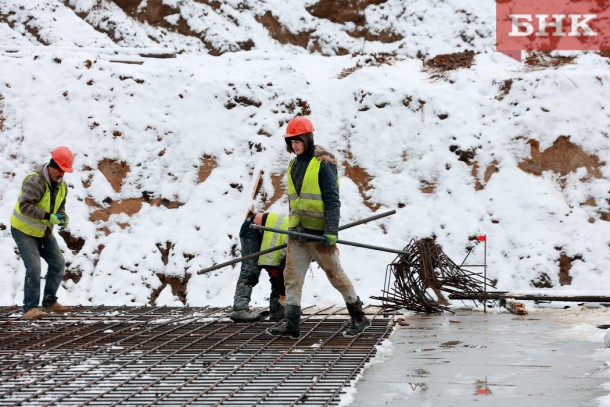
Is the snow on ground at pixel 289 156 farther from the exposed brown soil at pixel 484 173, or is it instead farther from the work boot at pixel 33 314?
the work boot at pixel 33 314

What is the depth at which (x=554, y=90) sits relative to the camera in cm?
1213

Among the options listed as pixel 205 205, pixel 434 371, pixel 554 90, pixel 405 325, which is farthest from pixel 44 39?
pixel 434 371

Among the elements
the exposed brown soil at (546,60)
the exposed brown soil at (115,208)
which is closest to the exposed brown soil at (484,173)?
the exposed brown soil at (546,60)

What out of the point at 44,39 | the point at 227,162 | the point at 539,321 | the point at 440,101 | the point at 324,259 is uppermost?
the point at 44,39

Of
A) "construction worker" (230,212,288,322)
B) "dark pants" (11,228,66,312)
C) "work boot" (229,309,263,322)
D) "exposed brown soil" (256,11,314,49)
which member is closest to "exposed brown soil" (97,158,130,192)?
"dark pants" (11,228,66,312)

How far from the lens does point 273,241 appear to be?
21.9ft

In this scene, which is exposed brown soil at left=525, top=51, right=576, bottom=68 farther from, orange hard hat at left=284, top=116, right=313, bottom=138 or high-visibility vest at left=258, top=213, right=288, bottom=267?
orange hard hat at left=284, top=116, right=313, bottom=138

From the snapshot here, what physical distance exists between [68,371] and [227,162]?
280 inches

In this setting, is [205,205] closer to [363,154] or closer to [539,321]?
[363,154]

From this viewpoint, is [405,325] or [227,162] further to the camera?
[227,162]

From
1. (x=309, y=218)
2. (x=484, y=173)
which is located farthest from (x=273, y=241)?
(x=484, y=173)

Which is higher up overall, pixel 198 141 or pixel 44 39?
pixel 44 39

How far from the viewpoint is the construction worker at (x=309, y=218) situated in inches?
227

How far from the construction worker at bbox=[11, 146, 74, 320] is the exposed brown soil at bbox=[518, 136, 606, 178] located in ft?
21.8
